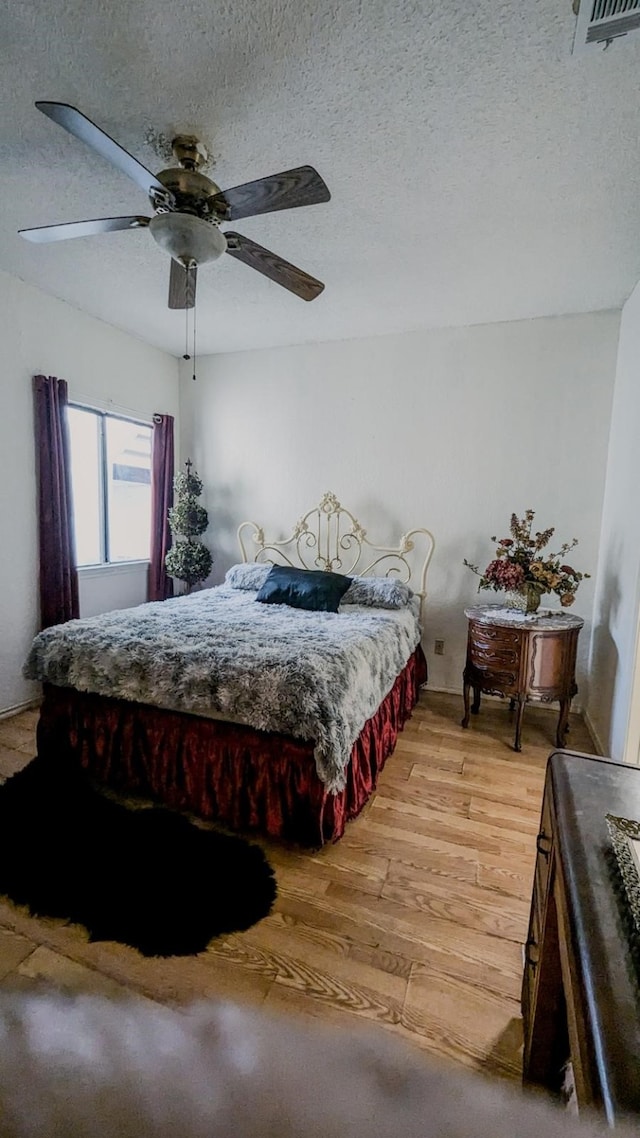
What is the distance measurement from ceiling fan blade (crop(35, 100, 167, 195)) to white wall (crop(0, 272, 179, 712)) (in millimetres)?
1831

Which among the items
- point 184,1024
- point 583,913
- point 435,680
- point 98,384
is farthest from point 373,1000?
point 98,384

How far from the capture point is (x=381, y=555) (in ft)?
11.9

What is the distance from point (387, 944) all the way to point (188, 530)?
Result: 3.15 m

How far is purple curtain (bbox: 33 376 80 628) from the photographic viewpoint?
2979mm

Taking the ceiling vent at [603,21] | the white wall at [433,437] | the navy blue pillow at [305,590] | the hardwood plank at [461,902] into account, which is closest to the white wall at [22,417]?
the white wall at [433,437]

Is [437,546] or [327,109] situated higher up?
[327,109]

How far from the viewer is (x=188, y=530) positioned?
152 inches

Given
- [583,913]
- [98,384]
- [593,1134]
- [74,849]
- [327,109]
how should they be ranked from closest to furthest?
[593,1134]
[583,913]
[327,109]
[74,849]
[98,384]

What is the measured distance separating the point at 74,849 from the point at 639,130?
10.9 feet

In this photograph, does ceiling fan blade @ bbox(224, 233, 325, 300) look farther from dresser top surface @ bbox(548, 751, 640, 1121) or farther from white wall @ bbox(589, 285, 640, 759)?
dresser top surface @ bbox(548, 751, 640, 1121)

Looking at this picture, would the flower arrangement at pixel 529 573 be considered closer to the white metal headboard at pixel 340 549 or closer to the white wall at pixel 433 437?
the white wall at pixel 433 437

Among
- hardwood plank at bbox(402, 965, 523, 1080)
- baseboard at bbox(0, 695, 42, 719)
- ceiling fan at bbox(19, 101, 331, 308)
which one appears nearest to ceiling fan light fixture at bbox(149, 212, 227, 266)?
ceiling fan at bbox(19, 101, 331, 308)

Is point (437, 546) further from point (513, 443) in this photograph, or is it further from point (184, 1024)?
point (184, 1024)

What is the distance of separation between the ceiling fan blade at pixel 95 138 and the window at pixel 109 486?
2.11 m
